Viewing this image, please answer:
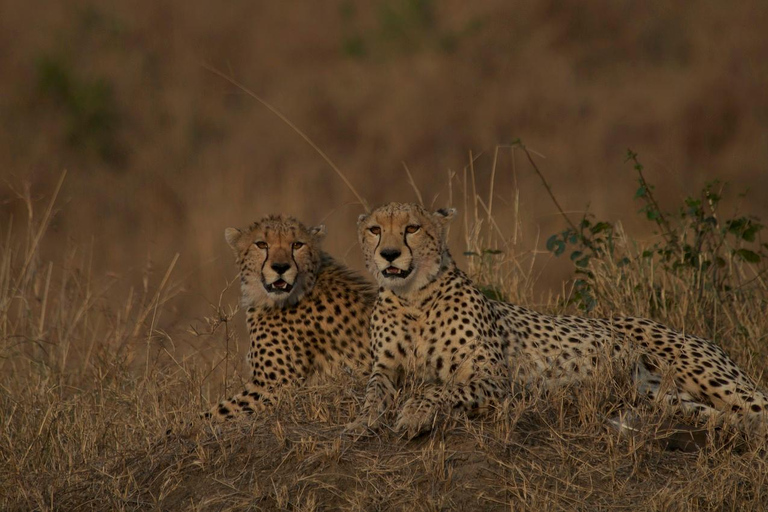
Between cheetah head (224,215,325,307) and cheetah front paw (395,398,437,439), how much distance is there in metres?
1.42

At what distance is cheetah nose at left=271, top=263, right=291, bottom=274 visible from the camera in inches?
216

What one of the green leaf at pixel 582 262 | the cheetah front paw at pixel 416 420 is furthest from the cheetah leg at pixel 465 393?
the green leaf at pixel 582 262

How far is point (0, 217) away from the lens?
460 inches

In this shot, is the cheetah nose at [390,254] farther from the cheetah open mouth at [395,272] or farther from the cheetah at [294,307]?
the cheetah at [294,307]

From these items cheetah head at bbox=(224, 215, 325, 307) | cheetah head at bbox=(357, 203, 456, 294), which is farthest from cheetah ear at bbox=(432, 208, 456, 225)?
cheetah head at bbox=(224, 215, 325, 307)

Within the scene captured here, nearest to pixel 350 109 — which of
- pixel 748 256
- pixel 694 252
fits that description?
pixel 694 252

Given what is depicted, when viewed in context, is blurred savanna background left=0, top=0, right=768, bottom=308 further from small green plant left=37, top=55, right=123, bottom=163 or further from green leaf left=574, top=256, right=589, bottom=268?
green leaf left=574, top=256, right=589, bottom=268

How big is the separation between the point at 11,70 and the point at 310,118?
378 centimetres

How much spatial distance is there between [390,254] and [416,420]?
815 mm

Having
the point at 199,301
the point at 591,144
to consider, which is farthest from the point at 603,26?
the point at 199,301

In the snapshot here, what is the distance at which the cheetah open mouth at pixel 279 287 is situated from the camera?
5.55 m

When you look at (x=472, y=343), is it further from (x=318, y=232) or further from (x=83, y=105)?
(x=83, y=105)

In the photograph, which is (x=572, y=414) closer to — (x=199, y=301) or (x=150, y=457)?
(x=150, y=457)

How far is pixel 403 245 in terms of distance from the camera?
16.0 ft
